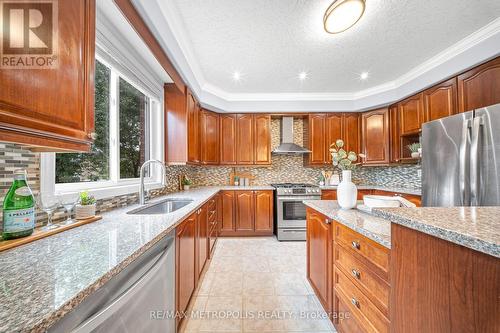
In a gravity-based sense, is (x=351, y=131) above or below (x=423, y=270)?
above

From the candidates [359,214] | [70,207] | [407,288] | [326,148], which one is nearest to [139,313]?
[70,207]

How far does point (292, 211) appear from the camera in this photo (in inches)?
130

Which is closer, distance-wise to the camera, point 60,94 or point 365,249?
point 60,94

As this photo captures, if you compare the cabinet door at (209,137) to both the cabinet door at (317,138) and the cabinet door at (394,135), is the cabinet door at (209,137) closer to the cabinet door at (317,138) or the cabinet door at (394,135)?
the cabinet door at (317,138)

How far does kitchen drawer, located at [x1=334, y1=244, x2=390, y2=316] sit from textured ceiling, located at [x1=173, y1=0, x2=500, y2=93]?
209cm

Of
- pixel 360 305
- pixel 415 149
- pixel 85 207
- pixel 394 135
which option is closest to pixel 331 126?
pixel 394 135

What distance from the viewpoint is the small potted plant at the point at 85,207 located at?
3.86 feet

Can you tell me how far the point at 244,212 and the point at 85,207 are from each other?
2491mm

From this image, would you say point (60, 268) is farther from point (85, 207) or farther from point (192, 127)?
point (192, 127)

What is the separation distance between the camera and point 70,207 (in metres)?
1.10

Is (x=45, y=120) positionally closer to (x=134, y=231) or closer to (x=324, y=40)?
(x=134, y=231)

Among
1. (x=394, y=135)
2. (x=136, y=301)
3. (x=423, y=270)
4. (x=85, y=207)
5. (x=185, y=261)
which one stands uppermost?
(x=394, y=135)

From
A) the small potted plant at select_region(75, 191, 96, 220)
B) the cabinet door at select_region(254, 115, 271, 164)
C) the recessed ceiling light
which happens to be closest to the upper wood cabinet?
the small potted plant at select_region(75, 191, 96, 220)

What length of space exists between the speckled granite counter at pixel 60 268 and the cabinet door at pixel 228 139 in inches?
106
